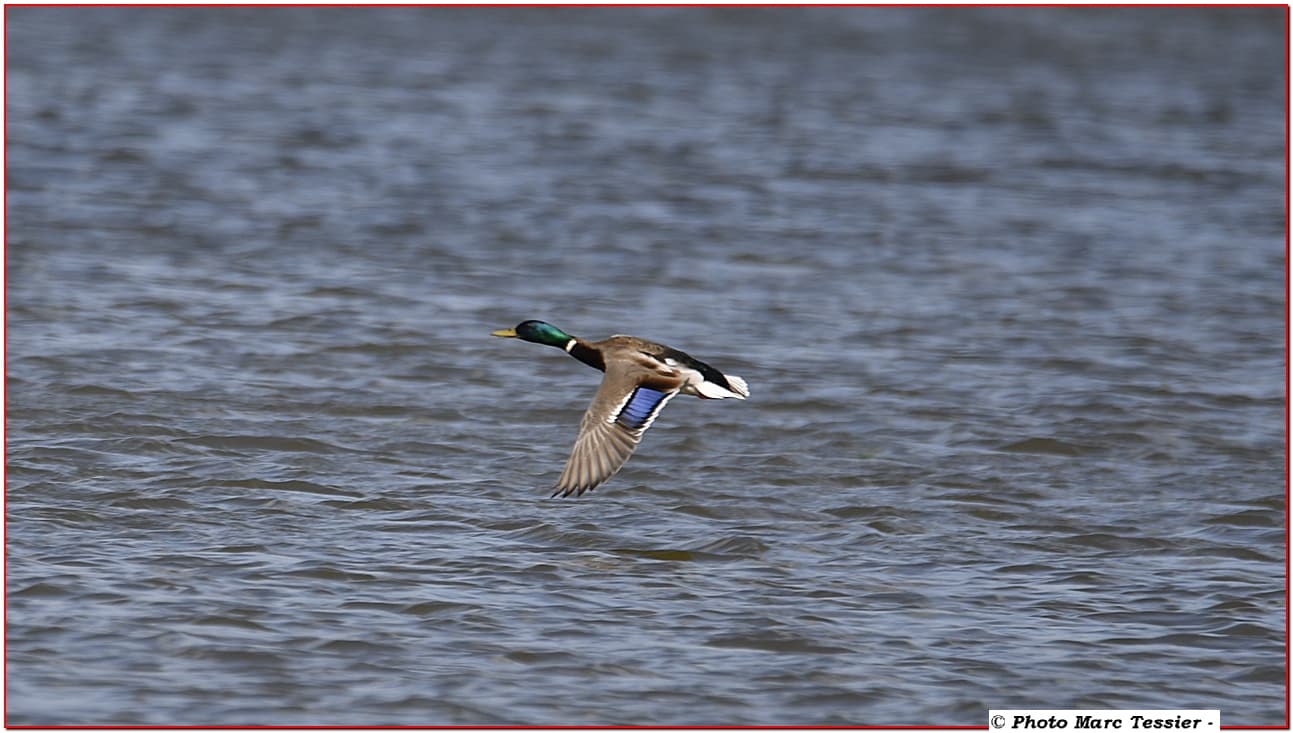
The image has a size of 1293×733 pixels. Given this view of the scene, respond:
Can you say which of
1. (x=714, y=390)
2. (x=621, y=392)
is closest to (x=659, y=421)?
(x=714, y=390)

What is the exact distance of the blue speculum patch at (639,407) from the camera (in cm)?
754

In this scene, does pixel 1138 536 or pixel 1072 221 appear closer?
pixel 1138 536

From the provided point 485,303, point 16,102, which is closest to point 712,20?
point 16,102

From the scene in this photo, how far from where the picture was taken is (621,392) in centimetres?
767

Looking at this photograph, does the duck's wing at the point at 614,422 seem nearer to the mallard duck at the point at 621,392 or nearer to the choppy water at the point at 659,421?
the mallard duck at the point at 621,392

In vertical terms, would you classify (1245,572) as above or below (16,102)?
below

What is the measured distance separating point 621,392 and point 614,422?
19 cm

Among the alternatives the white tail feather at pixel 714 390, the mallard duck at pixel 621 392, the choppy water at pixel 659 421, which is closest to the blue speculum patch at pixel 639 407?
the mallard duck at pixel 621 392

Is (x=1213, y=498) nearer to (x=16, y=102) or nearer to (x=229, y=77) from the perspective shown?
(x=16, y=102)

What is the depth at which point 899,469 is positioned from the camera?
29.5 ft

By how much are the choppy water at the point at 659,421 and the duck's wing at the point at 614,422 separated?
34 centimetres

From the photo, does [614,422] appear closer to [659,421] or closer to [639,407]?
[639,407]

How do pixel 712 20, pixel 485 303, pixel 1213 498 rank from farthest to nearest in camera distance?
1. pixel 712 20
2. pixel 485 303
3. pixel 1213 498

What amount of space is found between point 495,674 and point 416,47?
60.8ft
